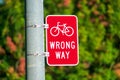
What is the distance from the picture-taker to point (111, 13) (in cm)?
1007

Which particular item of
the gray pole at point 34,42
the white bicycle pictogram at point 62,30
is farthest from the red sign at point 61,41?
the gray pole at point 34,42

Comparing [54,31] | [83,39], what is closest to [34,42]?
[54,31]

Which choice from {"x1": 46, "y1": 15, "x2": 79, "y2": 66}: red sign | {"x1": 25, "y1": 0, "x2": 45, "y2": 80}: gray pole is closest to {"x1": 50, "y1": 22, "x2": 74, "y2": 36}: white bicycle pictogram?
{"x1": 46, "y1": 15, "x2": 79, "y2": 66}: red sign

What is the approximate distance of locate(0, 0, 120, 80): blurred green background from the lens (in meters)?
9.96

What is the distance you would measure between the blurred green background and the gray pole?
18.9 ft

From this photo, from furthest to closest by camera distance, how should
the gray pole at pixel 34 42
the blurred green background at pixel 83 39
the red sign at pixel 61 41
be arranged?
the blurred green background at pixel 83 39 → the red sign at pixel 61 41 → the gray pole at pixel 34 42

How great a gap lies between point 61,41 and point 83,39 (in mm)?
5616

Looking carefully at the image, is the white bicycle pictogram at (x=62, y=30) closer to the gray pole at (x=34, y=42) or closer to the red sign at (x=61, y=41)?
the red sign at (x=61, y=41)

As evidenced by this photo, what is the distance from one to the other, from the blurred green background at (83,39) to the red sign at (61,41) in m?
5.47

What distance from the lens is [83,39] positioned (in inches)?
394

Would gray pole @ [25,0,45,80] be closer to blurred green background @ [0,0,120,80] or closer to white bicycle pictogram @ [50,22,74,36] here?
white bicycle pictogram @ [50,22,74,36]

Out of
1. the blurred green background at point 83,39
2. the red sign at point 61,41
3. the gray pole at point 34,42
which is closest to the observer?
the gray pole at point 34,42

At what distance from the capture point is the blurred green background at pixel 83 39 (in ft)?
32.7

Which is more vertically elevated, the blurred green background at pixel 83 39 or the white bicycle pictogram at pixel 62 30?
the white bicycle pictogram at pixel 62 30
